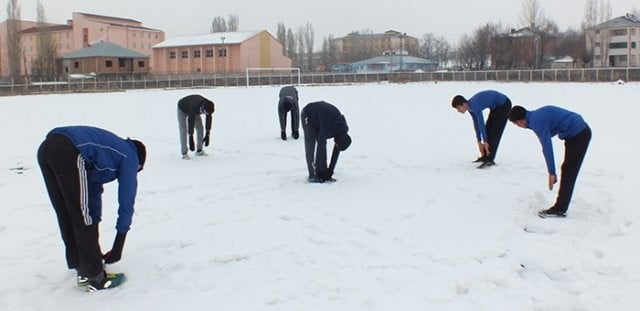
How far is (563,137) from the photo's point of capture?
6.33 metres

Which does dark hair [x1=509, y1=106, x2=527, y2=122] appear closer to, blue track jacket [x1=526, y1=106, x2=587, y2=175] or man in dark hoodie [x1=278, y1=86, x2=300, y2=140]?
blue track jacket [x1=526, y1=106, x2=587, y2=175]

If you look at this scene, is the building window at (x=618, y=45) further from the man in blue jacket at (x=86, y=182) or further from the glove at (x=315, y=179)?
the man in blue jacket at (x=86, y=182)

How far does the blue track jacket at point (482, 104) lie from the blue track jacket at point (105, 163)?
228 inches

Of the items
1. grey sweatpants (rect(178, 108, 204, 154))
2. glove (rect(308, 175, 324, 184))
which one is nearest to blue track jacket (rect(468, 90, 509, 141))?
glove (rect(308, 175, 324, 184))

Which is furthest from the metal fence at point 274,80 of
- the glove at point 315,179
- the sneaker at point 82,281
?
the sneaker at point 82,281

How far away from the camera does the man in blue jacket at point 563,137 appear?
6.23m

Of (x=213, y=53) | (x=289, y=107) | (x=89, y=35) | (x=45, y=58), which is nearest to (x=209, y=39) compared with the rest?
(x=213, y=53)

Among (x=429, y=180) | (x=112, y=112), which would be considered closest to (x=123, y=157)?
(x=429, y=180)

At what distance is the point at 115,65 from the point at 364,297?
216 feet

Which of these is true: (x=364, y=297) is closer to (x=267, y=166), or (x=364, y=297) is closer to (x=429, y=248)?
(x=429, y=248)

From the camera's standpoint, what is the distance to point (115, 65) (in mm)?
64938

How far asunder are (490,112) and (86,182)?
672cm

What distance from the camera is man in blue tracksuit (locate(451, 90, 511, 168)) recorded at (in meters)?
8.87

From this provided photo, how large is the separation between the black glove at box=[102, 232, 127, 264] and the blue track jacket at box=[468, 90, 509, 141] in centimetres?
593
